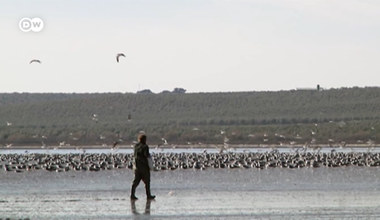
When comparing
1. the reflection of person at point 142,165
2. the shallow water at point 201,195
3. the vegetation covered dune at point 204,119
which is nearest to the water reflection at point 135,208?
the shallow water at point 201,195

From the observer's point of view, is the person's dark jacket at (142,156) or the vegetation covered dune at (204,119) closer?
the person's dark jacket at (142,156)

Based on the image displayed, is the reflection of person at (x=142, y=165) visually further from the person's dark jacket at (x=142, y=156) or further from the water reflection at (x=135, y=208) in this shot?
the water reflection at (x=135, y=208)

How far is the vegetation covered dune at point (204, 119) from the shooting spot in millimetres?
90375

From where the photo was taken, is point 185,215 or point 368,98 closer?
point 185,215

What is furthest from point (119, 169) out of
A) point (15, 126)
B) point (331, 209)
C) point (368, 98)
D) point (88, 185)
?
point (368, 98)

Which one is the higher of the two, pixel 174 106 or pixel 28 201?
pixel 174 106

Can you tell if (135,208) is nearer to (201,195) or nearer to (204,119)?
(201,195)

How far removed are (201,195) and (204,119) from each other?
8212 centimetres

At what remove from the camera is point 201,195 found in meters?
28.5

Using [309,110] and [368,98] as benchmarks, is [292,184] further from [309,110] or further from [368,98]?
[368,98]

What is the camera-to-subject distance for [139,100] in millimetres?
126188

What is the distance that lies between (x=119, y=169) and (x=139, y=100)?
8197cm

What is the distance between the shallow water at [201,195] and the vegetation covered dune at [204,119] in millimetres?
41727

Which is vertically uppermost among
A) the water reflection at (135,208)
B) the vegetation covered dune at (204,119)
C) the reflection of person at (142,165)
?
the vegetation covered dune at (204,119)
